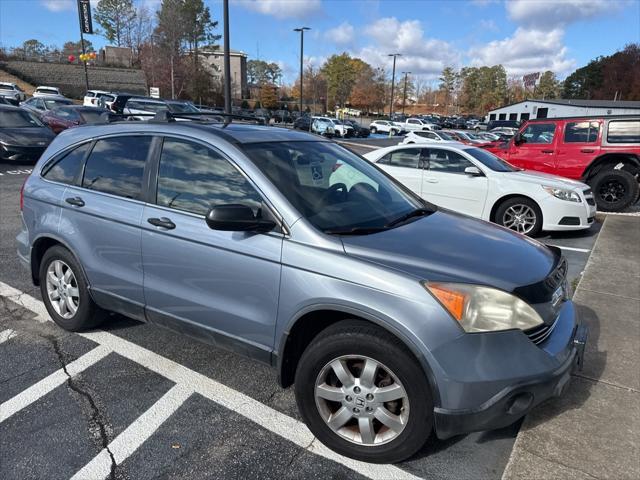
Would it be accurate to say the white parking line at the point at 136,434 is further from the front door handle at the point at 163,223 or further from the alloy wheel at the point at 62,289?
the alloy wheel at the point at 62,289

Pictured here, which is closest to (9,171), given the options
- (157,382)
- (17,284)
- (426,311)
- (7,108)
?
(7,108)

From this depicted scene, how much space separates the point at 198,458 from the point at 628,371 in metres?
3.04

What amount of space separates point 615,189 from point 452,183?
4.54m

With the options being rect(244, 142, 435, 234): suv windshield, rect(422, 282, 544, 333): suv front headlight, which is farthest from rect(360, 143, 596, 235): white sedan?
rect(422, 282, 544, 333): suv front headlight

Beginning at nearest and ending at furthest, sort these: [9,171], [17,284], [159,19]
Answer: [17,284] < [9,171] < [159,19]

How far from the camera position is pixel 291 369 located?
106 inches

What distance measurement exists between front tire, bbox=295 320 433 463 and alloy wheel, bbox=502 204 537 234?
5.83 metres

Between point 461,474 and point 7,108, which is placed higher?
point 7,108

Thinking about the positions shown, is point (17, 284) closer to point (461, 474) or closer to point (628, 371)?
point (461, 474)

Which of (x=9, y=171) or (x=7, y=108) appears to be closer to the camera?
(x=9, y=171)

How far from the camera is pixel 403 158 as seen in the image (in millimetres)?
8492

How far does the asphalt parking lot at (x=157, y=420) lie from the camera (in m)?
2.42

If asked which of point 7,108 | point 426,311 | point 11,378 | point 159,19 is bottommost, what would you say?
point 11,378

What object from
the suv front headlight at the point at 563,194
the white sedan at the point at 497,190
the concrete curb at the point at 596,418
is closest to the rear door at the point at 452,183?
the white sedan at the point at 497,190
